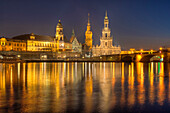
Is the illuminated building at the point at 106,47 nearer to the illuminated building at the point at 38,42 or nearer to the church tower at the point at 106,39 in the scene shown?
the church tower at the point at 106,39

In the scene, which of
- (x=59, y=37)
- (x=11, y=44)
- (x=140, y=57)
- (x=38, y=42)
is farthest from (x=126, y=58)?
(x=11, y=44)

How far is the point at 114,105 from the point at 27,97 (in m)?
5.94

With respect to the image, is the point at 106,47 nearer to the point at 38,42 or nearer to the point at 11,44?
the point at 38,42

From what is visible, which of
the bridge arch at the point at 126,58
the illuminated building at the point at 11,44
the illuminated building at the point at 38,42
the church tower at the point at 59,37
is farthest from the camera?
the church tower at the point at 59,37

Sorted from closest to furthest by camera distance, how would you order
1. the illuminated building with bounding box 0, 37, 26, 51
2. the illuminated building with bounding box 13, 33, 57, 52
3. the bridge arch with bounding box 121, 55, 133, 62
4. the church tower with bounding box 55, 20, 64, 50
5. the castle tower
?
the illuminated building with bounding box 0, 37, 26, 51 → the bridge arch with bounding box 121, 55, 133, 62 → the illuminated building with bounding box 13, 33, 57, 52 → the church tower with bounding box 55, 20, 64, 50 → the castle tower

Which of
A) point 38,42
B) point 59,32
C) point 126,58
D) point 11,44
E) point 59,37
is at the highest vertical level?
point 59,32

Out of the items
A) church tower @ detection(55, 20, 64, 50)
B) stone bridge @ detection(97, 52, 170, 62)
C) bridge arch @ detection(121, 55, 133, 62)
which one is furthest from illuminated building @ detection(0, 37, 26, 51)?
bridge arch @ detection(121, 55, 133, 62)

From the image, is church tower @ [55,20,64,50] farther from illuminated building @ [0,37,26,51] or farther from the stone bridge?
the stone bridge

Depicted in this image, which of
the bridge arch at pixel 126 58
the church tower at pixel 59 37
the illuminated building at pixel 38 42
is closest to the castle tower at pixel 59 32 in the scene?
the church tower at pixel 59 37

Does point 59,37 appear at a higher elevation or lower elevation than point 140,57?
higher

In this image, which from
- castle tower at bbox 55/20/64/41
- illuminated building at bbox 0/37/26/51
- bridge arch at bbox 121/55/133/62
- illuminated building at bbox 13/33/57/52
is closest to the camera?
illuminated building at bbox 0/37/26/51

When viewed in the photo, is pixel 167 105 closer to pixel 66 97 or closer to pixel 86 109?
pixel 86 109

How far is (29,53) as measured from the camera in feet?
424

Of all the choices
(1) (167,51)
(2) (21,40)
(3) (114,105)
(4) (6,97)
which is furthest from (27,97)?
(2) (21,40)
